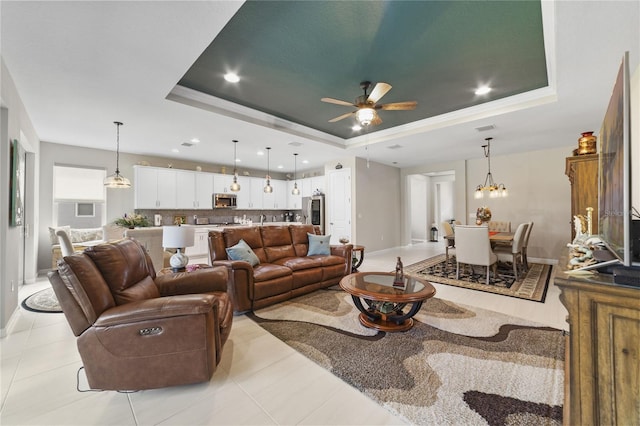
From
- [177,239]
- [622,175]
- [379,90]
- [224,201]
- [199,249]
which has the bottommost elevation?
[199,249]

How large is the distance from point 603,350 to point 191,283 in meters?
2.82

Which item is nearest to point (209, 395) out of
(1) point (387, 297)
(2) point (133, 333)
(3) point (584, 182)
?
(2) point (133, 333)

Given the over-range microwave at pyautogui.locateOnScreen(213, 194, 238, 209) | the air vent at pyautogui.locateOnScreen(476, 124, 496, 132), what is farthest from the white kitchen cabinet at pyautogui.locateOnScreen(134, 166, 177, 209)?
the air vent at pyautogui.locateOnScreen(476, 124, 496, 132)

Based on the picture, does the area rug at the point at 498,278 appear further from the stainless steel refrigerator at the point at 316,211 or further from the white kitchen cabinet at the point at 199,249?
the white kitchen cabinet at the point at 199,249

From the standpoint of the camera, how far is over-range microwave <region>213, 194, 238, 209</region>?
7.51 meters

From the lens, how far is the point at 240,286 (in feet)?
10.2

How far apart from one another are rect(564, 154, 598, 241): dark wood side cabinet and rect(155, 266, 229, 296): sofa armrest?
4516mm

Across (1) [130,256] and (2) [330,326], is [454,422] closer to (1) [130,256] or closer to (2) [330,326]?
(2) [330,326]

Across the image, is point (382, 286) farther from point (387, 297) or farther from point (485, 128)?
point (485, 128)

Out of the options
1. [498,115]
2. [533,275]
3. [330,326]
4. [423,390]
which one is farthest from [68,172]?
[533,275]

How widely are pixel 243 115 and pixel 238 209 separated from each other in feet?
14.8

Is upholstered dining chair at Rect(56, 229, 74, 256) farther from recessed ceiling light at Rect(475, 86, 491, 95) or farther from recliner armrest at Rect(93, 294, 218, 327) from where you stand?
recessed ceiling light at Rect(475, 86, 491, 95)

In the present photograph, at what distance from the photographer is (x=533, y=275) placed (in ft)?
16.0

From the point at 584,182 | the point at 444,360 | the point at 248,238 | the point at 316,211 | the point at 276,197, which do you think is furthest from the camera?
the point at 276,197
